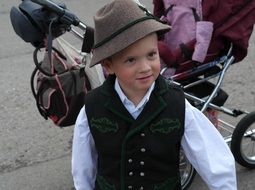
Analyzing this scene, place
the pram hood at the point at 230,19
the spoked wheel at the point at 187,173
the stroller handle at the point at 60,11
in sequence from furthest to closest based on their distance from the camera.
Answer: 1. the spoked wheel at the point at 187,173
2. the pram hood at the point at 230,19
3. the stroller handle at the point at 60,11

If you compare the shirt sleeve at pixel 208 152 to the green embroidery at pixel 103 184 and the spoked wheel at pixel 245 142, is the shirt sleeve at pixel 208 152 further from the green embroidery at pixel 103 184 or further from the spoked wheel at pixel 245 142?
the spoked wheel at pixel 245 142

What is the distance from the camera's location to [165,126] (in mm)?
1922

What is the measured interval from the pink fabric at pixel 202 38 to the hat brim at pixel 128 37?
42.7 inches

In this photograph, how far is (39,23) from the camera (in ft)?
9.05

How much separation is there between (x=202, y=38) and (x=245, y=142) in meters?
0.96

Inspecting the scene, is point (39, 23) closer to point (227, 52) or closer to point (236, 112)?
point (227, 52)

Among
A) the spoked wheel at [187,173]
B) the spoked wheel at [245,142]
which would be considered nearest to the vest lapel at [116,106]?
the spoked wheel at [187,173]

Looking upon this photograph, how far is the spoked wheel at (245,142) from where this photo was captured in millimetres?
3229

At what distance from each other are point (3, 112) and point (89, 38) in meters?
2.09

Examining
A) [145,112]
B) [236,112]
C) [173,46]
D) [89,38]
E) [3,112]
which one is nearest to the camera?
[145,112]

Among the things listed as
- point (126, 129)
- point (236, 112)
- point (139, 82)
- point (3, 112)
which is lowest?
point (3, 112)

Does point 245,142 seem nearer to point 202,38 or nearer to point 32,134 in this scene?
point 202,38

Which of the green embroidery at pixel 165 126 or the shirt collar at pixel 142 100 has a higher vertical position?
the shirt collar at pixel 142 100

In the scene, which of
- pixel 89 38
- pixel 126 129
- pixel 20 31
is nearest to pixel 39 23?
pixel 20 31
